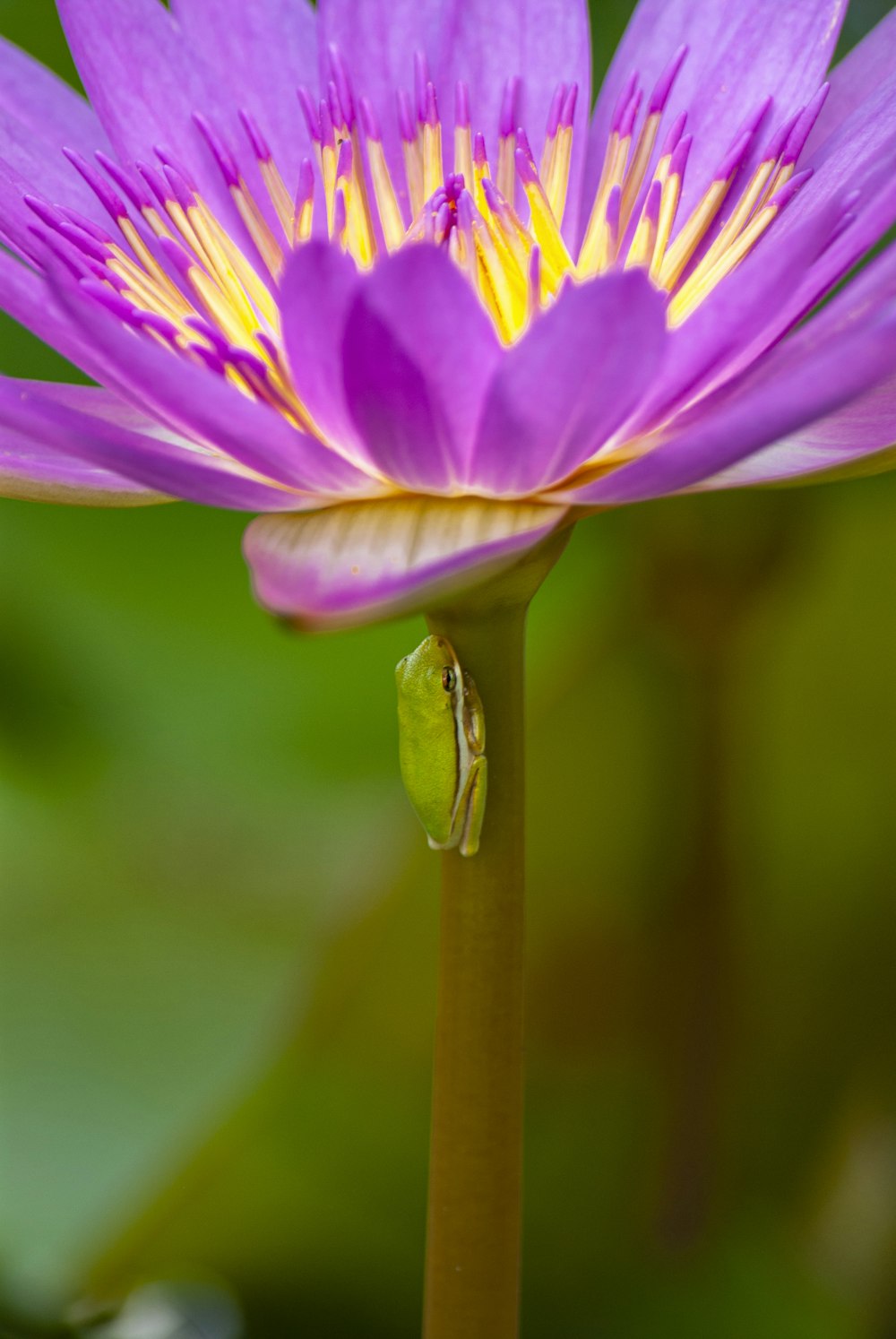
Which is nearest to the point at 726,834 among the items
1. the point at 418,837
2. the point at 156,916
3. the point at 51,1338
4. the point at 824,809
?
the point at 824,809

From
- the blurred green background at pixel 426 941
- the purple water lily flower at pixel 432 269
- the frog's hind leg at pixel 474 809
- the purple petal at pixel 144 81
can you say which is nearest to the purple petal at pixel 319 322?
the purple water lily flower at pixel 432 269

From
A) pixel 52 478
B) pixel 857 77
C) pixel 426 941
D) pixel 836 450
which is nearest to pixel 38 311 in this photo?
pixel 52 478

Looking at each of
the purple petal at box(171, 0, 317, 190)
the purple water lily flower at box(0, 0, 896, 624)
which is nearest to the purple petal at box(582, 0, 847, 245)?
the purple water lily flower at box(0, 0, 896, 624)

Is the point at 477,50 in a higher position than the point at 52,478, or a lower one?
higher

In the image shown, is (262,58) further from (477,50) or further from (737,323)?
(737,323)

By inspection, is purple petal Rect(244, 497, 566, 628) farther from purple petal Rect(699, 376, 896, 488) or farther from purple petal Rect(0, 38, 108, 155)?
purple petal Rect(0, 38, 108, 155)

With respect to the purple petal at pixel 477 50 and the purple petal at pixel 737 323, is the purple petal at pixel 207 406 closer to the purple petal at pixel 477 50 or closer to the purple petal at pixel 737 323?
the purple petal at pixel 737 323
